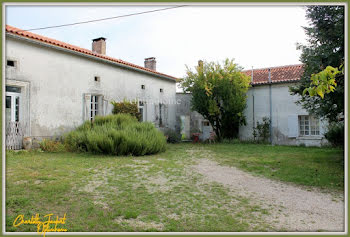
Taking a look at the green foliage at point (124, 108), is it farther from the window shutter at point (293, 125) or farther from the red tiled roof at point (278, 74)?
the window shutter at point (293, 125)

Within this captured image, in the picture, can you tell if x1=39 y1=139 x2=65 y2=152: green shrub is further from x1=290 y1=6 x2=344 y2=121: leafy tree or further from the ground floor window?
the ground floor window

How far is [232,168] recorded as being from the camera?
6.94 metres

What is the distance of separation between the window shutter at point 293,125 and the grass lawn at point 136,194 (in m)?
5.92

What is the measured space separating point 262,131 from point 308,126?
7.73 ft

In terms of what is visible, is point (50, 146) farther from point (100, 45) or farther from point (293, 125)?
point (293, 125)

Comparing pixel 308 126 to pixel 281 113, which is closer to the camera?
pixel 308 126

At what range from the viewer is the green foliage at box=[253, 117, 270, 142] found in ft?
45.9

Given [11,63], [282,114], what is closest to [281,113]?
[282,114]

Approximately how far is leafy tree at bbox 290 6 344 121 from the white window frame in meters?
6.54

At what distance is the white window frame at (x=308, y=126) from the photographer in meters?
12.8

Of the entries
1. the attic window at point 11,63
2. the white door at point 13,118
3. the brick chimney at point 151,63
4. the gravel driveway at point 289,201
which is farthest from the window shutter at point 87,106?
the brick chimney at point 151,63

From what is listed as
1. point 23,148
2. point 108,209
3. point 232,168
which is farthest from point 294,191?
point 23,148

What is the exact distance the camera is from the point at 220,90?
13875 mm

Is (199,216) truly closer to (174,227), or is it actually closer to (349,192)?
(174,227)
